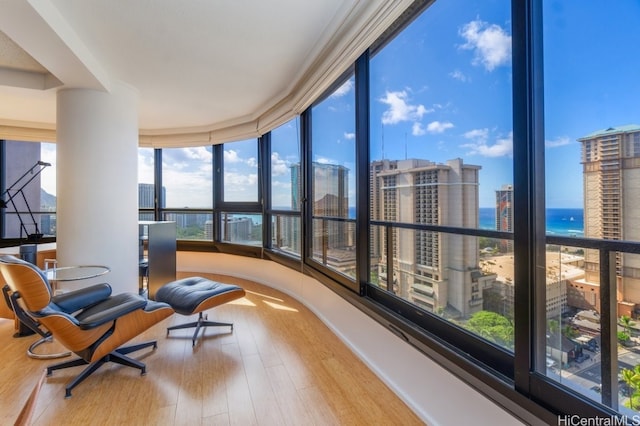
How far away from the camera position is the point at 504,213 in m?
1.29

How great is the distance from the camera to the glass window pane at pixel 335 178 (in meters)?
2.47

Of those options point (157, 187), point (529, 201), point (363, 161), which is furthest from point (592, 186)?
point (157, 187)

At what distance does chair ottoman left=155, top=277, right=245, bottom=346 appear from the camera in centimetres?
227

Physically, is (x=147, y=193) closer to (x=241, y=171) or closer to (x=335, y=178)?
(x=241, y=171)

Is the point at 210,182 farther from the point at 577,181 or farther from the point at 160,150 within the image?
the point at 577,181

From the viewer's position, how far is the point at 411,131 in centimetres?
188

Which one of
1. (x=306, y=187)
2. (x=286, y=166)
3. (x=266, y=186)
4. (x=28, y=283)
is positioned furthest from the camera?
(x=266, y=186)

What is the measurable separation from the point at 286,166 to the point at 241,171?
1054 mm

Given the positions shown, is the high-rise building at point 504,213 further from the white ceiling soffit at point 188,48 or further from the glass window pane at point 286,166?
the glass window pane at point 286,166

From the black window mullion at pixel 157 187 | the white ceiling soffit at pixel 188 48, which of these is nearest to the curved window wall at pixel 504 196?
the white ceiling soffit at pixel 188 48

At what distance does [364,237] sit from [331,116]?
131cm

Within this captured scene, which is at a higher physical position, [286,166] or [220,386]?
[286,166]

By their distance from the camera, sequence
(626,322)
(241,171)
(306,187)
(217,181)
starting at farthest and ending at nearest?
1. (217,181)
2. (241,171)
3. (306,187)
4. (626,322)

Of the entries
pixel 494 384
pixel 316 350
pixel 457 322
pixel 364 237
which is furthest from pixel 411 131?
pixel 316 350
